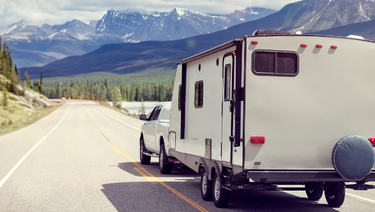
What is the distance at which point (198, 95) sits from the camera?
31.1ft

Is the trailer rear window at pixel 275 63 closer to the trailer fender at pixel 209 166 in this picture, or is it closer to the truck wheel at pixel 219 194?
the trailer fender at pixel 209 166

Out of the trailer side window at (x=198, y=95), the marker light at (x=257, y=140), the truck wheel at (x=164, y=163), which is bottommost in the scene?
the truck wheel at (x=164, y=163)

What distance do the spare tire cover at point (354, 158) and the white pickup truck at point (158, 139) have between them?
5611 millimetres

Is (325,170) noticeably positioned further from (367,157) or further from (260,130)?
(260,130)

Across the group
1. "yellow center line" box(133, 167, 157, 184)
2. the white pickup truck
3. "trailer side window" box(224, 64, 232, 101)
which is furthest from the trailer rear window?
the white pickup truck

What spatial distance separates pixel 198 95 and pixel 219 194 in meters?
2.34

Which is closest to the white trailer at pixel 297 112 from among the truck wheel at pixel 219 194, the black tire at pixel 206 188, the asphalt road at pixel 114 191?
the truck wheel at pixel 219 194

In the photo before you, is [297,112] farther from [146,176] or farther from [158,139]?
[158,139]

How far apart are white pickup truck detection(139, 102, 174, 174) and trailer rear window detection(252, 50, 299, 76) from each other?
5.31 m

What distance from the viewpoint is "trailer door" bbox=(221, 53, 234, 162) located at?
7477 millimetres

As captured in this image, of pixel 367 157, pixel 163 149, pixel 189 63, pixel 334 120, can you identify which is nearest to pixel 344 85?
pixel 334 120

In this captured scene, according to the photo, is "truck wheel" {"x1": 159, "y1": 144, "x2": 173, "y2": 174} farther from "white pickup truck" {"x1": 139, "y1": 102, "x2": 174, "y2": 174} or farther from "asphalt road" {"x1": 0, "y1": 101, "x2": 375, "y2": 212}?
"asphalt road" {"x1": 0, "y1": 101, "x2": 375, "y2": 212}

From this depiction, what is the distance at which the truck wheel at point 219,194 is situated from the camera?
799 centimetres

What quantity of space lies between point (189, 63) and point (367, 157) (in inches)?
182
